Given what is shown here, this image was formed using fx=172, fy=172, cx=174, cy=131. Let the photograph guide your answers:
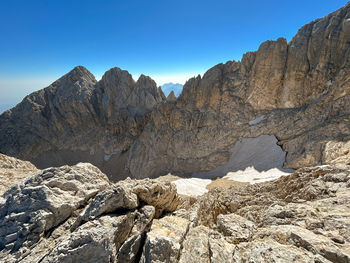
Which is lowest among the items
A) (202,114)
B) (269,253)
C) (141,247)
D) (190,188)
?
(190,188)

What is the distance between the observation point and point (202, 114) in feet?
137

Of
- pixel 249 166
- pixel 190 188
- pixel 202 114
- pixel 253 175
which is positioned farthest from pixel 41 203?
pixel 202 114

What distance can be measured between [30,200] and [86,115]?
55.1 metres

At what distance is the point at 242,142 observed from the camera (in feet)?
123

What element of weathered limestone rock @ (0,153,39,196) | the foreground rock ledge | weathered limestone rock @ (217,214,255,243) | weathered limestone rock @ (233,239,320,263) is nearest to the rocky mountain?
the foreground rock ledge

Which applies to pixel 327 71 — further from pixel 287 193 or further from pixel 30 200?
pixel 30 200

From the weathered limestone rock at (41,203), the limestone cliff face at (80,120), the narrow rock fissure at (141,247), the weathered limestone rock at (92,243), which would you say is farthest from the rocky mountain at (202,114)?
the weathered limestone rock at (41,203)

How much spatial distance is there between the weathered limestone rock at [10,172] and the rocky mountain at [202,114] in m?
26.7

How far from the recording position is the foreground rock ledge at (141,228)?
4.62 m

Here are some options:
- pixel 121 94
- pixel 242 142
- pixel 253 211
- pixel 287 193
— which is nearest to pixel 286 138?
pixel 242 142

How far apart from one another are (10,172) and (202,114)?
35537mm

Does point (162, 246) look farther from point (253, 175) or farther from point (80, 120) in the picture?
point (80, 120)

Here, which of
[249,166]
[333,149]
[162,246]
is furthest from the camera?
[249,166]

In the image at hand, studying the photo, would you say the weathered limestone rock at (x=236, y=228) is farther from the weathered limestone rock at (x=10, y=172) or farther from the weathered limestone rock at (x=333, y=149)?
the weathered limestone rock at (x=333, y=149)
